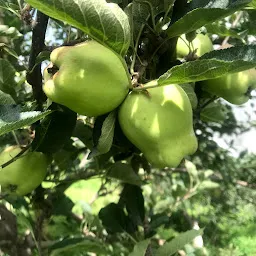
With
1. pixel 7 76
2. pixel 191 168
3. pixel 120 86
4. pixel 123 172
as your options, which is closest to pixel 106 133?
pixel 120 86

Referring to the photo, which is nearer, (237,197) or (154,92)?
(154,92)

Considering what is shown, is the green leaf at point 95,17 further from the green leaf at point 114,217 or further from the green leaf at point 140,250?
the green leaf at point 114,217

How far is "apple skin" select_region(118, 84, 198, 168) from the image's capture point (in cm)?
52

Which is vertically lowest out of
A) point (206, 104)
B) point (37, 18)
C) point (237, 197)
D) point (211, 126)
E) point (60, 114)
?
point (237, 197)

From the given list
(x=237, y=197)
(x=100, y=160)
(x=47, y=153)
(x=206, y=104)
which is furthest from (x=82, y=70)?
(x=237, y=197)

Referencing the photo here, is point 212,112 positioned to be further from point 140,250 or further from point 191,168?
point 191,168

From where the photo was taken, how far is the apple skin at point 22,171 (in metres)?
0.72

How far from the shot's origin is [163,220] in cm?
110

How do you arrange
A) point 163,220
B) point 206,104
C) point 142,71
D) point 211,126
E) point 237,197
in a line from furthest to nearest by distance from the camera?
point 237,197
point 211,126
point 163,220
point 206,104
point 142,71

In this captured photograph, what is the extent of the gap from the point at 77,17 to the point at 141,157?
1.76 feet

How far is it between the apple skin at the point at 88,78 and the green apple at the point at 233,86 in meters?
0.20

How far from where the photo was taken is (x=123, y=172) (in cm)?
93

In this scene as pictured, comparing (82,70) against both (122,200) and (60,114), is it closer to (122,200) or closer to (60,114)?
(60,114)

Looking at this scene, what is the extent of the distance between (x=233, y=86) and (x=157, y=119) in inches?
8.1
